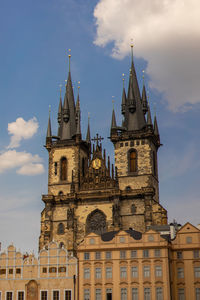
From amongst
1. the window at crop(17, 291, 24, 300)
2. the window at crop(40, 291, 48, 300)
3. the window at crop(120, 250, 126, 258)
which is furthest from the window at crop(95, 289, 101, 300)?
the window at crop(17, 291, 24, 300)

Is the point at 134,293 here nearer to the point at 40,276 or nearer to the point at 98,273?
the point at 98,273

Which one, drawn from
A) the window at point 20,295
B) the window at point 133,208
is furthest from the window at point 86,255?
the window at point 133,208

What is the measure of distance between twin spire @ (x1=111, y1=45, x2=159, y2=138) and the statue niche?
12.8 meters

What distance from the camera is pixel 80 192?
75.2 m

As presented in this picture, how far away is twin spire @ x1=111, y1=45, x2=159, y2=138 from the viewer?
77688mm

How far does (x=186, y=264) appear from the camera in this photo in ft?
173

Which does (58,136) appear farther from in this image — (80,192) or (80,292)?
(80,292)

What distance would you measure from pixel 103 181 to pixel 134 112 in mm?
12445

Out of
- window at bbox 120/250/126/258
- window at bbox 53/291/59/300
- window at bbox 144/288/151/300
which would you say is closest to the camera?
window at bbox 144/288/151/300

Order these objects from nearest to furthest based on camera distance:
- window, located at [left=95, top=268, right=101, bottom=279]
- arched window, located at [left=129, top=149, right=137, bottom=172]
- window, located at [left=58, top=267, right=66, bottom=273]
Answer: window, located at [left=95, top=268, right=101, bottom=279] < window, located at [left=58, top=267, right=66, bottom=273] < arched window, located at [left=129, top=149, right=137, bottom=172]

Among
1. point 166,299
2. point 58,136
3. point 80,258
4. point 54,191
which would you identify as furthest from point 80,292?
point 58,136

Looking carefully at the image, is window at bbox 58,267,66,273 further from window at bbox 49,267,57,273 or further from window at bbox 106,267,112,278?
window at bbox 106,267,112,278

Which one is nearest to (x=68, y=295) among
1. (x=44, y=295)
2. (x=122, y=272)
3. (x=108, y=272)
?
(x=44, y=295)

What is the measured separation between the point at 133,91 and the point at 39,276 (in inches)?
1450
